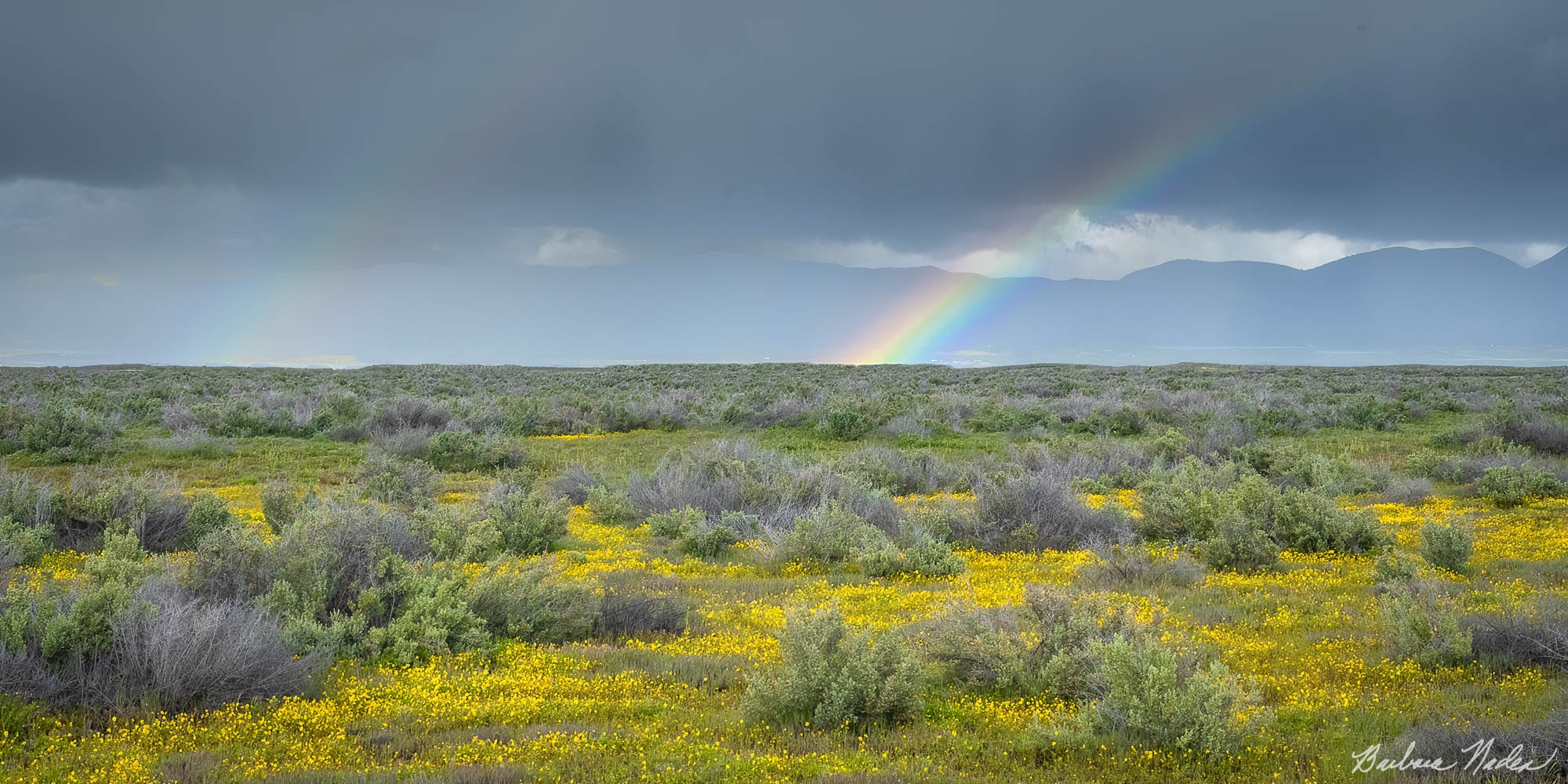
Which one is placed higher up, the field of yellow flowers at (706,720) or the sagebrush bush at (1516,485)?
the sagebrush bush at (1516,485)

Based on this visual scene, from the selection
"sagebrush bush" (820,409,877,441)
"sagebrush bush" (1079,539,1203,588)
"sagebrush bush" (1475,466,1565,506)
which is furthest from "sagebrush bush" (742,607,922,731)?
"sagebrush bush" (820,409,877,441)

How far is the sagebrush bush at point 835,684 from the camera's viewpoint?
5988mm

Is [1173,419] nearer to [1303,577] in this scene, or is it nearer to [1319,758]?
[1303,577]

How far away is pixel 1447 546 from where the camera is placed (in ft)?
33.9

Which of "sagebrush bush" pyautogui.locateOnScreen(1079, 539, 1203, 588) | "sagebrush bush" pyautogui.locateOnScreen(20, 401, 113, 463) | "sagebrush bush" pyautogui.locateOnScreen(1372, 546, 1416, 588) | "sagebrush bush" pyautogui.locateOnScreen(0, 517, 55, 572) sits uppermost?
"sagebrush bush" pyautogui.locateOnScreen(20, 401, 113, 463)

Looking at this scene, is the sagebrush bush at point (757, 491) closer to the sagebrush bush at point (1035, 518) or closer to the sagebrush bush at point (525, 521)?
the sagebrush bush at point (1035, 518)

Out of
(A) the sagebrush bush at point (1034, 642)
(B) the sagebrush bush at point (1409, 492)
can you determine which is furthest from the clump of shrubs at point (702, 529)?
(B) the sagebrush bush at point (1409, 492)

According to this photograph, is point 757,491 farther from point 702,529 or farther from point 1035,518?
point 1035,518

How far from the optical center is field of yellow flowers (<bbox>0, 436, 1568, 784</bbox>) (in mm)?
5273

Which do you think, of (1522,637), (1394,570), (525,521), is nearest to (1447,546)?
(1394,570)

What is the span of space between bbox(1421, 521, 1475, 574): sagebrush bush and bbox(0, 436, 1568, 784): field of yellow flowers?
1063 millimetres

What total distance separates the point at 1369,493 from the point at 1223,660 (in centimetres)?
1215

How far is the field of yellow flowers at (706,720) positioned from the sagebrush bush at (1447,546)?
106 centimetres

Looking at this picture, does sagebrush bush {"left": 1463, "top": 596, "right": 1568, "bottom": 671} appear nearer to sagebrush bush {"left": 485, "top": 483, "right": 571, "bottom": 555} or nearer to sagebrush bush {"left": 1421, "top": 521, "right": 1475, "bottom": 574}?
sagebrush bush {"left": 1421, "top": 521, "right": 1475, "bottom": 574}
